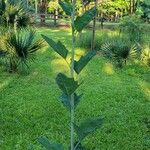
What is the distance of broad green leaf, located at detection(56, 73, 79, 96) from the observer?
2.69m

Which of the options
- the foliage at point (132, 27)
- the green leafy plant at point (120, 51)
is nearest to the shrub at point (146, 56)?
the green leafy plant at point (120, 51)

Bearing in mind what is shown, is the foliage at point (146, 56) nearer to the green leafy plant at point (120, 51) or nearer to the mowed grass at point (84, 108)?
the green leafy plant at point (120, 51)

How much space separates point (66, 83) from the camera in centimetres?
272

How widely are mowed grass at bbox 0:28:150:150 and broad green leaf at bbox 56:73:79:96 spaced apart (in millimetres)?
3269

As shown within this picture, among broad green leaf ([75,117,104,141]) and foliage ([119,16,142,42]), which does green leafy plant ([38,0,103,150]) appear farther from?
foliage ([119,16,142,42])

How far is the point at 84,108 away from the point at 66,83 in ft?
20.4

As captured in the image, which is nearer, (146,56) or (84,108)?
(84,108)

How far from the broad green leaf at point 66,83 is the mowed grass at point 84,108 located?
327 centimetres

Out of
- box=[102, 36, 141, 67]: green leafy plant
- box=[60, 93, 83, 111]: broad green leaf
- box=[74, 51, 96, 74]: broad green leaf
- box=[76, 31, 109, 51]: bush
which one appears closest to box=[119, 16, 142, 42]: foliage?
box=[76, 31, 109, 51]: bush

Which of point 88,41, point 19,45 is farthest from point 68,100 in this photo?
point 88,41

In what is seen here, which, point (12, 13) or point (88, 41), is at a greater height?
point (12, 13)

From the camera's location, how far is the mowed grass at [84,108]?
7.00m

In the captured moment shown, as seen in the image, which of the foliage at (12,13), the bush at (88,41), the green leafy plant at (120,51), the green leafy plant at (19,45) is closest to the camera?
the green leafy plant at (19,45)

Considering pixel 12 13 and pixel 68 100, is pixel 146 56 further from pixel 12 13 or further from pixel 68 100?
pixel 68 100
